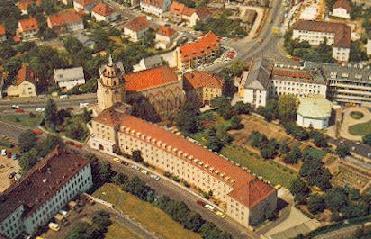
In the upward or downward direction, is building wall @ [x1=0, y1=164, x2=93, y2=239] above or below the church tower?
below

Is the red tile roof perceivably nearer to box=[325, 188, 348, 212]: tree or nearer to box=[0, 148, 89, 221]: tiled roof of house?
box=[0, 148, 89, 221]: tiled roof of house

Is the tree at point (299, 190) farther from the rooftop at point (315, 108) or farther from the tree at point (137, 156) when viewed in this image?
the tree at point (137, 156)

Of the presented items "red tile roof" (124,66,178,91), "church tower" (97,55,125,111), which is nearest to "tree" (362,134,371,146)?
"red tile roof" (124,66,178,91)

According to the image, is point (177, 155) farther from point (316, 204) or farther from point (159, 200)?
point (316, 204)

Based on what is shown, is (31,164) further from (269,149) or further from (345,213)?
(345,213)

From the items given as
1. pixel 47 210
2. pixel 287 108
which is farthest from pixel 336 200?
pixel 47 210

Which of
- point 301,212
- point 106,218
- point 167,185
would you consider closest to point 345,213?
point 301,212
